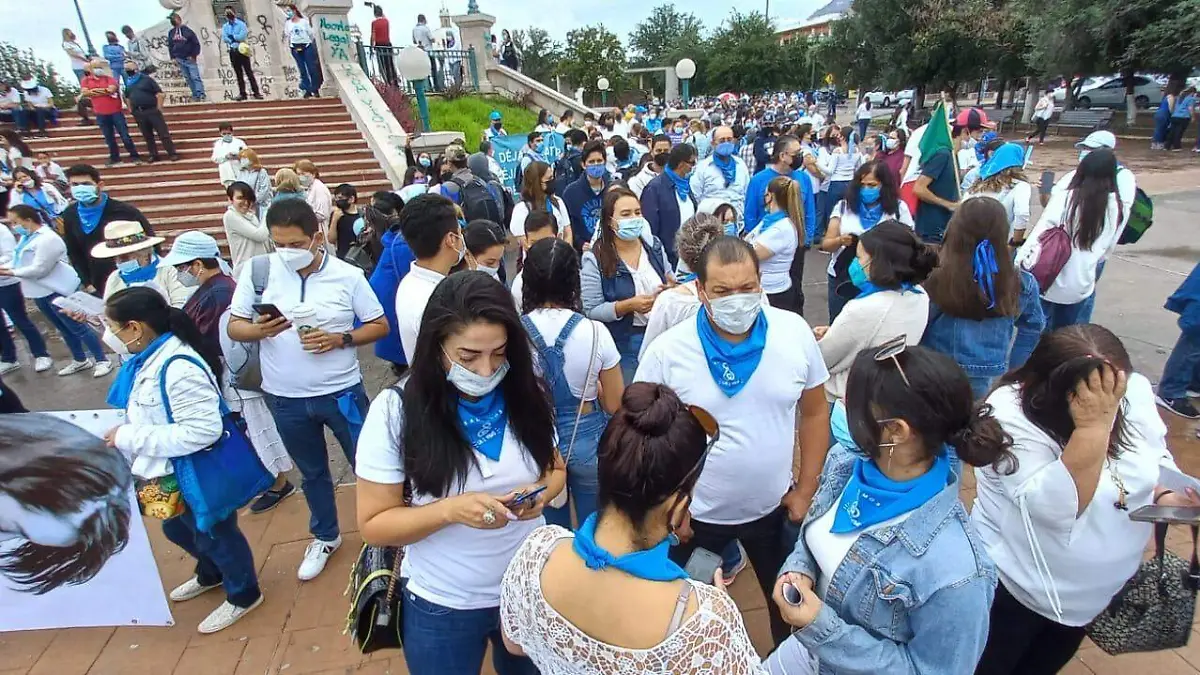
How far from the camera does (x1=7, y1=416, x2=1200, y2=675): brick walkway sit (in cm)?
278

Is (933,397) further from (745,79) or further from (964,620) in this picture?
(745,79)

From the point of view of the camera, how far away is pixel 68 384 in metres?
6.29

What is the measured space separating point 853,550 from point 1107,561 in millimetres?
930

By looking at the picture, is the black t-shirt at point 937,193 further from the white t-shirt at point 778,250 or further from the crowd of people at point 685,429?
the white t-shirt at point 778,250

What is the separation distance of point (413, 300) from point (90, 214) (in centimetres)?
501

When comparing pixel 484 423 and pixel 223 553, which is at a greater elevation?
pixel 484 423

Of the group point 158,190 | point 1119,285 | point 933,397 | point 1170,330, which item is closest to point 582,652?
point 933,397

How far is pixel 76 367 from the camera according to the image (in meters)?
6.54

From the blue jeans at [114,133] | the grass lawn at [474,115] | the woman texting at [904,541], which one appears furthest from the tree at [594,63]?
the woman texting at [904,541]

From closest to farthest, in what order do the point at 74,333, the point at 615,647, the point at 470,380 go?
1. the point at 615,647
2. the point at 470,380
3. the point at 74,333

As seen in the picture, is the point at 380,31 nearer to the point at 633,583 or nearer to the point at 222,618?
the point at 222,618

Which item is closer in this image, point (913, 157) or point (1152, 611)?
point (1152, 611)

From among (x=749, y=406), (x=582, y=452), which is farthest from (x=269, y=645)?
(x=749, y=406)

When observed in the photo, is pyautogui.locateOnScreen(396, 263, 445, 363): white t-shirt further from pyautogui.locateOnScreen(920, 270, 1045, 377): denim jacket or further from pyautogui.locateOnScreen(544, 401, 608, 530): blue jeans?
pyautogui.locateOnScreen(920, 270, 1045, 377): denim jacket
